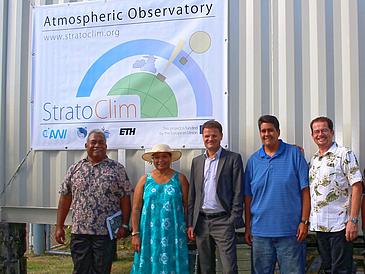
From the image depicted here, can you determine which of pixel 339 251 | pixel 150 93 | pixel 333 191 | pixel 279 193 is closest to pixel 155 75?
pixel 150 93

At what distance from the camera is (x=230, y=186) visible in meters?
3.29

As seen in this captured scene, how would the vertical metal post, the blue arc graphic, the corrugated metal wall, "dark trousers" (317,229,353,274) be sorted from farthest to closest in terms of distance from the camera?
the vertical metal post, the blue arc graphic, the corrugated metal wall, "dark trousers" (317,229,353,274)

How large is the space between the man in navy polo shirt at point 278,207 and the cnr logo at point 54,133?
2.37 metres

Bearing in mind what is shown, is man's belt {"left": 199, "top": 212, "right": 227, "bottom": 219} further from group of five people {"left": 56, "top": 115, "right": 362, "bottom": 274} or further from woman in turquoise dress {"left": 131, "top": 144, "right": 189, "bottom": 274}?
woman in turquoise dress {"left": 131, "top": 144, "right": 189, "bottom": 274}

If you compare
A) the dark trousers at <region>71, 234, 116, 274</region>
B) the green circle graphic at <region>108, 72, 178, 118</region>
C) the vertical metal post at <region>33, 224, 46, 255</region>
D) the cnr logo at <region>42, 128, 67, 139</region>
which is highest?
the green circle graphic at <region>108, 72, 178, 118</region>

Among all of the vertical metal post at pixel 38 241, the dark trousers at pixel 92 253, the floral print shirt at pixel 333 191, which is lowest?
the vertical metal post at pixel 38 241

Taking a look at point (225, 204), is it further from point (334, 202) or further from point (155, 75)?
point (155, 75)

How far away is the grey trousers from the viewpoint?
318cm

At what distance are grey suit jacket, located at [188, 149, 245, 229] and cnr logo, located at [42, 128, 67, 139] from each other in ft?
6.01

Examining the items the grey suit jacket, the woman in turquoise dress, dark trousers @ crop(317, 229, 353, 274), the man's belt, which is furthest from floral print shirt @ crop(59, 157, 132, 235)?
dark trousers @ crop(317, 229, 353, 274)

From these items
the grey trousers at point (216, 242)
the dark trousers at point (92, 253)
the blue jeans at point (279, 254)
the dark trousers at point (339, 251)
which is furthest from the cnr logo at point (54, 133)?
the dark trousers at point (339, 251)

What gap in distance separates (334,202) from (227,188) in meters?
0.89

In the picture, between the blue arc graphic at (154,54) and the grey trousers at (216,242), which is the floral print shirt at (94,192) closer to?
the grey trousers at (216,242)

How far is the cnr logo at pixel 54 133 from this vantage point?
14.4ft
